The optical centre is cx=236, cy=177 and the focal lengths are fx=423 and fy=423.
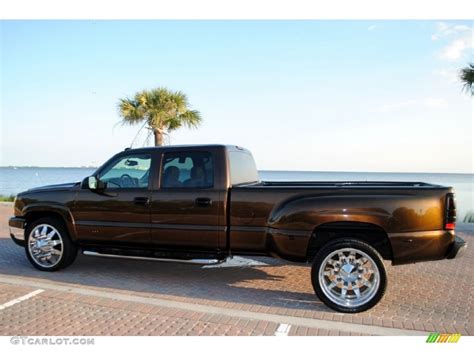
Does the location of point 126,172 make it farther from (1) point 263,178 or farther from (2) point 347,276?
(1) point 263,178

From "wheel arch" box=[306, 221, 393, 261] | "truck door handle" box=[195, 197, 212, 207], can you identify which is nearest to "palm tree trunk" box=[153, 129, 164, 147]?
"truck door handle" box=[195, 197, 212, 207]

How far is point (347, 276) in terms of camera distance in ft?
15.4

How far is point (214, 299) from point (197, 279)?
38.1 inches

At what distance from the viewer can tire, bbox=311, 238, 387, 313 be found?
4.56 m

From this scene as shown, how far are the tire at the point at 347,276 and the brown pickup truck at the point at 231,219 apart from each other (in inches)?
0.4

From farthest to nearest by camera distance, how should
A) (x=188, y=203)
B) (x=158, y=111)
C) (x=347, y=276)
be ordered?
(x=158, y=111)
(x=188, y=203)
(x=347, y=276)

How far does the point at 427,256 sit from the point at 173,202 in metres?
3.00

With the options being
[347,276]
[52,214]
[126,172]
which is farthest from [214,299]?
[52,214]

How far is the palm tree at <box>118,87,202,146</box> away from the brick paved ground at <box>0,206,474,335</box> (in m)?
8.35

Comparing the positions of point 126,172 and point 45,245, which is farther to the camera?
point 45,245

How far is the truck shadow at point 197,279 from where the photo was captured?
16.7 ft

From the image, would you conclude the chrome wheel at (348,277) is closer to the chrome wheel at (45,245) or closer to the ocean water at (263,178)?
the chrome wheel at (45,245)

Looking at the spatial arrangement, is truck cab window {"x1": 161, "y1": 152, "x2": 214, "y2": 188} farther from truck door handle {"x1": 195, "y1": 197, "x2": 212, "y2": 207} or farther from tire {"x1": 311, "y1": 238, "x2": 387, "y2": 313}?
tire {"x1": 311, "y1": 238, "x2": 387, "y2": 313}

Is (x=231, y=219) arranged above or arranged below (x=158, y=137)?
below
